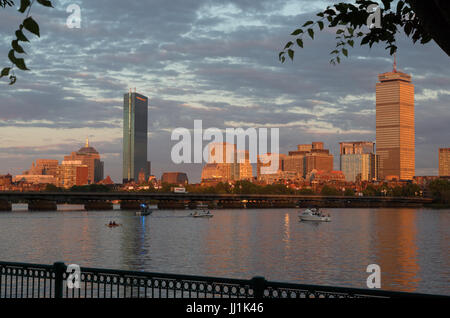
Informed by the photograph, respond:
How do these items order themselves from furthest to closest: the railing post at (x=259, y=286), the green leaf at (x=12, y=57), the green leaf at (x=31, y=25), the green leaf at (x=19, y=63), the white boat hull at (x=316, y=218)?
1. the white boat hull at (x=316, y=218)
2. the railing post at (x=259, y=286)
3. the green leaf at (x=12, y=57)
4. the green leaf at (x=19, y=63)
5. the green leaf at (x=31, y=25)

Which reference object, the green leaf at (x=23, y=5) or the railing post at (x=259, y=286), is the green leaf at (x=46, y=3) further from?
the railing post at (x=259, y=286)

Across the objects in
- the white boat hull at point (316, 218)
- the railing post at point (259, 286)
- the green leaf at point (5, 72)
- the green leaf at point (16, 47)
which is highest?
the green leaf at point (16, 47)

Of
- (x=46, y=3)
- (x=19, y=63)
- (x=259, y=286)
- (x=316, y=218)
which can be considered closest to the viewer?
(x=46, y=3)

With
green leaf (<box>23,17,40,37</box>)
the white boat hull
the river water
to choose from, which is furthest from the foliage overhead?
the white boat hull

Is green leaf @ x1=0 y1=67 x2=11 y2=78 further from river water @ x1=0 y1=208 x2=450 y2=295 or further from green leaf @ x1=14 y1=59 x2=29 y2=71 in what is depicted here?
river water @ x1=0 y1=208 x2=450 y2=295

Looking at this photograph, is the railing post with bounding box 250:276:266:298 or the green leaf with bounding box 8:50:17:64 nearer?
the green leaf with bounding box 8:50:17:64

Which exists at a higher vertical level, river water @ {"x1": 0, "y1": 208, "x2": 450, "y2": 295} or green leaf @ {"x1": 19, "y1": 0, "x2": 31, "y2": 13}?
green leaf @ {"x1": 19, "y1": 0, "x2": 31, "y2": 13}

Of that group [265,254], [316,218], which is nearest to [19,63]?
[265,254]

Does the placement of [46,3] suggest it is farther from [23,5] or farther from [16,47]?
[16,47]

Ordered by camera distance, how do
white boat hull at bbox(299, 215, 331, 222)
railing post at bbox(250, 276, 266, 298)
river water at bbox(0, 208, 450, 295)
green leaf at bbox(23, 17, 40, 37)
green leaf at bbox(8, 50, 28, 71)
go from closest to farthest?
green leaf at bbox(23, 17, 40, 37) < green leaf at bbox(8, 50, 28, 71) < railing post at bbox(250, 276, 266, 298) < river water at bbox(0, 208, 450, 295) < white boat hull at bbox(299, 215, 331, 222)

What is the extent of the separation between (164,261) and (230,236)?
35874mm

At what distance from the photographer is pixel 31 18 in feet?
20.7

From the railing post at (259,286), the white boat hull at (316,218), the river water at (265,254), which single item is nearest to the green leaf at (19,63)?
the railing post at (259,286)
